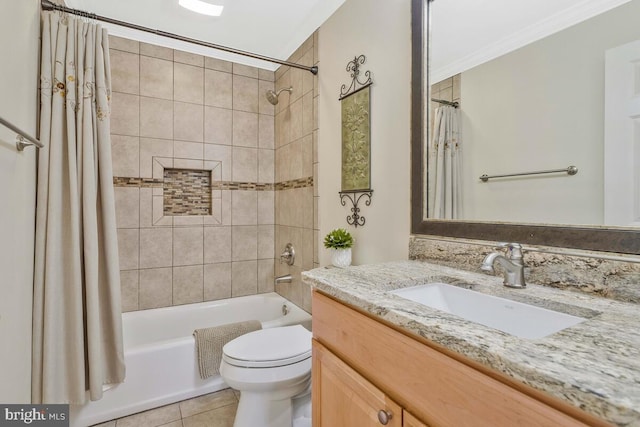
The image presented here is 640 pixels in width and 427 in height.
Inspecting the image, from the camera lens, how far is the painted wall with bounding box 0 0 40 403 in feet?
3.76

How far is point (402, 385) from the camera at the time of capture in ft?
2.23

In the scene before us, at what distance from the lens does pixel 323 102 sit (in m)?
2.05

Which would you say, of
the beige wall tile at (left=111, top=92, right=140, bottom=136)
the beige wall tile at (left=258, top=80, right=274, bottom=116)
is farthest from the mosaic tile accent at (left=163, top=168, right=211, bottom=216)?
the beige wall tile at (left=258, top=80, right=274, bottom=116)

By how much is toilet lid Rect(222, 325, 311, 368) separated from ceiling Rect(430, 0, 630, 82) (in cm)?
139

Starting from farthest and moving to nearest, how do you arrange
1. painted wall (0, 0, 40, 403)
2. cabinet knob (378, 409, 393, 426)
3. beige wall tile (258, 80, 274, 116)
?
beige wall tile (258, 80, 274, 116) < painted wall (0, 0, 40, 403) < cabinet knob (378, 409, 393, 426)

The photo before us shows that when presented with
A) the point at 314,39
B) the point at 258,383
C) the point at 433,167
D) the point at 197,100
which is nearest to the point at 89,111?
the point at 197,100

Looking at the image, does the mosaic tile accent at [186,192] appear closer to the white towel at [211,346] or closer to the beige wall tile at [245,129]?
the beige wall tile at [245,129]

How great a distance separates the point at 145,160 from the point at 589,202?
2.62m

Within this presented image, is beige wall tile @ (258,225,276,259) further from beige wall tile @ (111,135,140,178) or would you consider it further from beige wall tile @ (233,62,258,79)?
beige wall tile @ (233,62,258,79)

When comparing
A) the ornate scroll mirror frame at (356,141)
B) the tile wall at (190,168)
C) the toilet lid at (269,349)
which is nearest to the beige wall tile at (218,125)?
the tile wall at (190,168)

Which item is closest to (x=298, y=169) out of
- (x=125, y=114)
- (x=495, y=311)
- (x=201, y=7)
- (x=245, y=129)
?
(x=245, y=129)

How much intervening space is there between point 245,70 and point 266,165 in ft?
2.79

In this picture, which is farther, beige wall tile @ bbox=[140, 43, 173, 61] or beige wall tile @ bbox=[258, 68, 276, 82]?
beige wall tile @ bbox=[258, 68, 276, 82]

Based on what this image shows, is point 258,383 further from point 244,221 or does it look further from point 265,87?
point 265,87
